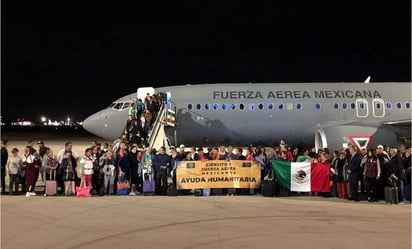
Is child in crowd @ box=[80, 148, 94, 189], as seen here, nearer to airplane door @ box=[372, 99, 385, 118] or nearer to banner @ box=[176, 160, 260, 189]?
banner @ box=[176, 160, 260, 189]

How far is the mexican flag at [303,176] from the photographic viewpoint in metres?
13.6

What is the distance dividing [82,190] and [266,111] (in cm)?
1054

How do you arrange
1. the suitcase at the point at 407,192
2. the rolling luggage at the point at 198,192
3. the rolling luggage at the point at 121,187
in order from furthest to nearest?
the rolling luggage at the point at 198,192, the rolling luggage at the point at 121,187, the suitcase at the point at 407,192

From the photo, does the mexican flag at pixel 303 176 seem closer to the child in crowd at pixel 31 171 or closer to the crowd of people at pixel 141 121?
the crowd of people at pixel 141 121

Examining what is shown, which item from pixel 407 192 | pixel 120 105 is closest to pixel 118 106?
pixel 120 105

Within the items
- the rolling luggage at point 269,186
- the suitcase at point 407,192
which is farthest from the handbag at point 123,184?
the suitcase at point 407,192

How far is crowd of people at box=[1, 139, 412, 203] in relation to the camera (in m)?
12.8

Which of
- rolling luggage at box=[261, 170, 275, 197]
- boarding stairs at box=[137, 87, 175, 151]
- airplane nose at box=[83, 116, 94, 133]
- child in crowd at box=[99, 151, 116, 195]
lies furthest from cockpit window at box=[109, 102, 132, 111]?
rolling luggage at box=[261, 170, 275, 197]

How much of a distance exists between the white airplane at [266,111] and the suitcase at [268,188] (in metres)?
7.90

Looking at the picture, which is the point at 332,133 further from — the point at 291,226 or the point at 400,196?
the point at 291,226

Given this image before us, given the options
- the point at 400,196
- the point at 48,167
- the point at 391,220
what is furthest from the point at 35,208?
the point at 400,196

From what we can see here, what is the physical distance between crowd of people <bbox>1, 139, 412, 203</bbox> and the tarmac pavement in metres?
0.67

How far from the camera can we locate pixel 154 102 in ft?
61.8

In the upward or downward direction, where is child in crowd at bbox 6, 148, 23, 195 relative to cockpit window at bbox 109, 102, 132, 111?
downward
